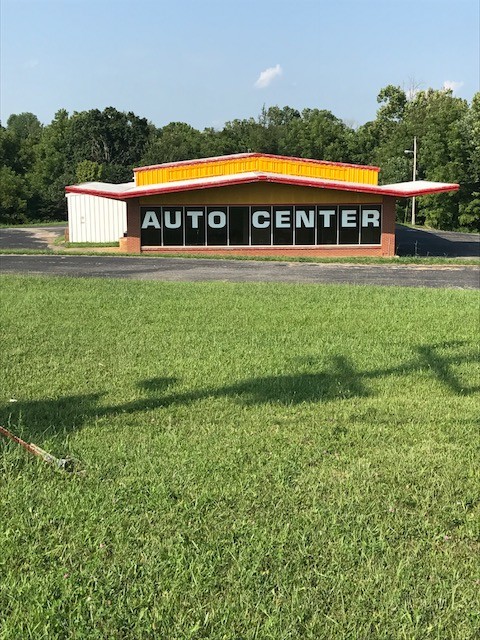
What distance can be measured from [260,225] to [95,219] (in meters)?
13.9

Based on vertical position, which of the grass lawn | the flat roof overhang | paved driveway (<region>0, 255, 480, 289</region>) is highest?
the flat roof overhang

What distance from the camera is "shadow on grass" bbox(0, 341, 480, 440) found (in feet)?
17.4

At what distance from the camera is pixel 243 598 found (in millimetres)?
2891

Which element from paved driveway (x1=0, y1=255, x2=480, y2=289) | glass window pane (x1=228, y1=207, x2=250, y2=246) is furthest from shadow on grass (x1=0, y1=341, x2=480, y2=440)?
glass window pane (x1=228, y1=207, x2=250, y2=246)

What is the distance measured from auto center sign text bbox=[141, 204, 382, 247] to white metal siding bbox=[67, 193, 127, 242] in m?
9.72

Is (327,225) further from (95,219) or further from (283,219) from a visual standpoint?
(95,219)

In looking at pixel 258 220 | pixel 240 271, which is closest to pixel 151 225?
pixel 258 220

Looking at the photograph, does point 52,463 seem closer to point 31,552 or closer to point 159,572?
point 31,552

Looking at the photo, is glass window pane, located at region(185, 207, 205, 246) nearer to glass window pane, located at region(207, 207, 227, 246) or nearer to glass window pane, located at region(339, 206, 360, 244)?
glass window pane, located at region(207, 207, 227, 246)

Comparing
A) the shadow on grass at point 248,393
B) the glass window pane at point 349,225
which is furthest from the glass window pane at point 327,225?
the shadow on grass at point 248,393

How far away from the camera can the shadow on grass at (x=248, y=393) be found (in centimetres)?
530

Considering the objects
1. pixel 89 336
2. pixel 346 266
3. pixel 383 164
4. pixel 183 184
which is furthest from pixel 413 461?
pixel 383 164

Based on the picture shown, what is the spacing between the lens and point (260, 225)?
30094 mm

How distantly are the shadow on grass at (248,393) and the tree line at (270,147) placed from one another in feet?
179
